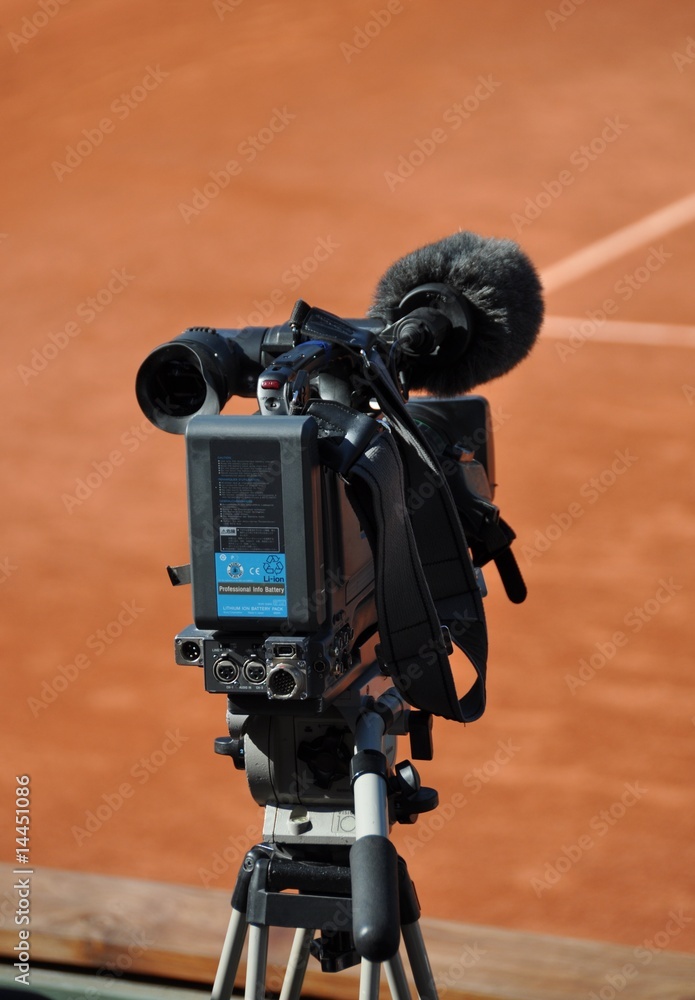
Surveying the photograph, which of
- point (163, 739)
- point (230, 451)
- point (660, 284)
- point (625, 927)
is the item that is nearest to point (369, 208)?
point (660, 284)

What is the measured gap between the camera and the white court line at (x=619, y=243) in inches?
346

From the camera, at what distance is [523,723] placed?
5305 millimetres

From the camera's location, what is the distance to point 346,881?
→ 2408mm

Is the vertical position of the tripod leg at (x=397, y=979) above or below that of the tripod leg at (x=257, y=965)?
below

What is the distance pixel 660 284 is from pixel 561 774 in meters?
4.52
